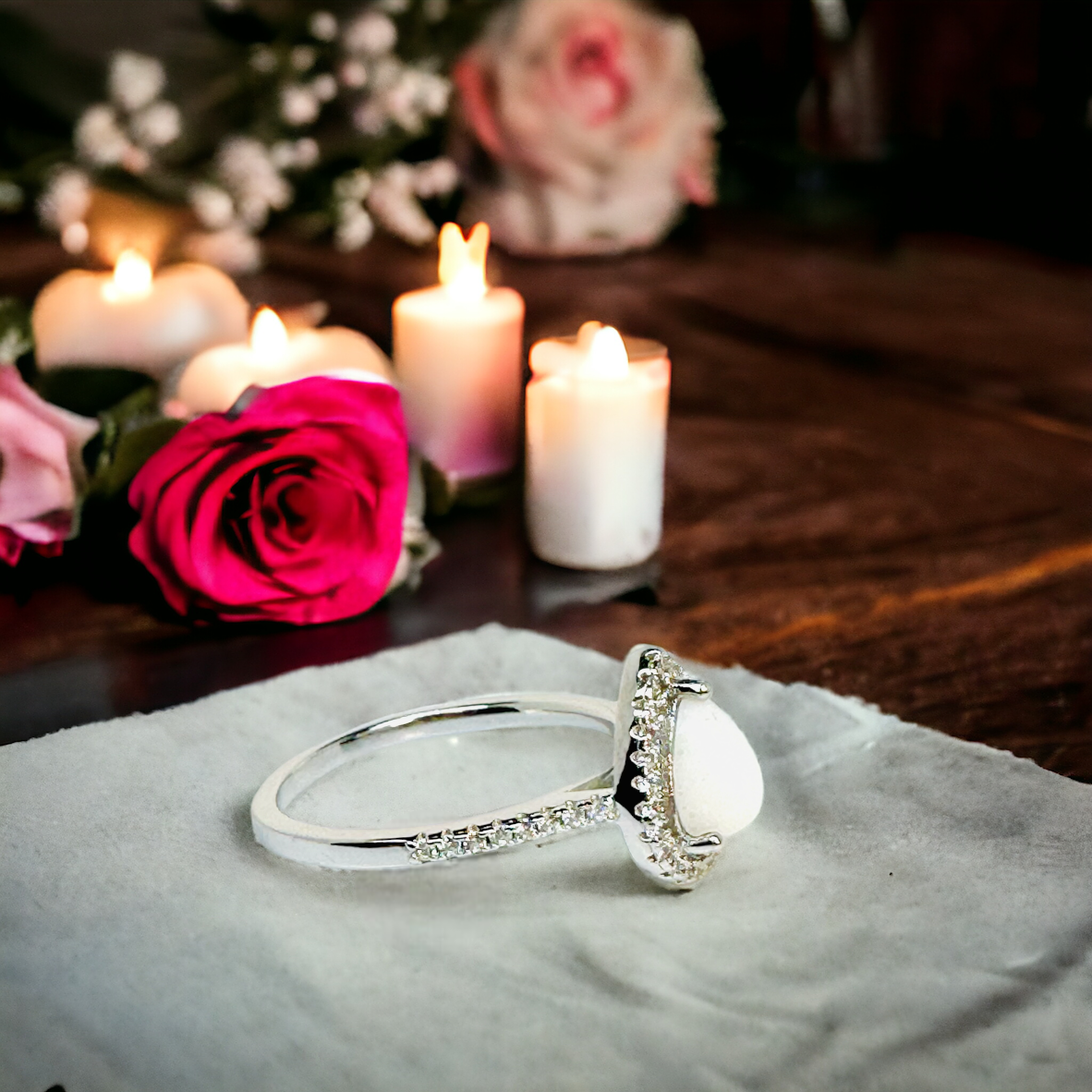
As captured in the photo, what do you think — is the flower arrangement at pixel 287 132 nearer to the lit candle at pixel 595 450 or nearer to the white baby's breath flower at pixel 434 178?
the white baby's breath flower at pixel 434 178

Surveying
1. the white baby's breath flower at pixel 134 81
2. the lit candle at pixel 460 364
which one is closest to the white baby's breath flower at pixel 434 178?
the white baby's breath flower at pixel 134 81

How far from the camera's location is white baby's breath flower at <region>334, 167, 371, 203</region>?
3.33 feet

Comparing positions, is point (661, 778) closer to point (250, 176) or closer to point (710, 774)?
point (710, 774)

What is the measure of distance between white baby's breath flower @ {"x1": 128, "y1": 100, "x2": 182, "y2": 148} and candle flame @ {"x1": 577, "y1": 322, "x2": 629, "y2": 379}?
51 centimetres

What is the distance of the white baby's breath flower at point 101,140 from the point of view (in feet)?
2.99

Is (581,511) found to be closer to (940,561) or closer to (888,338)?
(940,561)

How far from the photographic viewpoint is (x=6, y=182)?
3.09 ft

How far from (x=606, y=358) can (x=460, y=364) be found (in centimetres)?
10

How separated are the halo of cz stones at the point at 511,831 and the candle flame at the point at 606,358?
0.87 ft

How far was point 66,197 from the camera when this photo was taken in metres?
0.92

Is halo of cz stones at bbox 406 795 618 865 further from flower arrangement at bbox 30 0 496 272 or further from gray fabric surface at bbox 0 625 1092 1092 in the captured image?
flower arrangement at bbox 30 0 496 272

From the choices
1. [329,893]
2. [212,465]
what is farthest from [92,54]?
[329,893]

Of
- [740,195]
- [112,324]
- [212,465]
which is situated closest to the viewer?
[212,465]

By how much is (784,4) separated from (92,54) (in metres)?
0.71
